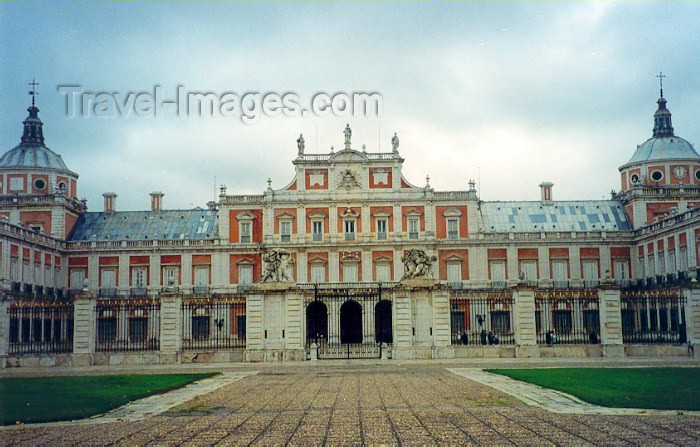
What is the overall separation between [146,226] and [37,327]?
16053 mm

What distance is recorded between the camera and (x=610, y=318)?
96.8ft

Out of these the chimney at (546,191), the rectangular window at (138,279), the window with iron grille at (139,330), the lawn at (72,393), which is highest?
the chimney at (546,191)

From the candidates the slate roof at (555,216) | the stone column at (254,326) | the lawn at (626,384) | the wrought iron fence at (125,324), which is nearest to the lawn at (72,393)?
the stone column at (254,326)

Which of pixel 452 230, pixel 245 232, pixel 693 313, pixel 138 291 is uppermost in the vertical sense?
pixel 245 232

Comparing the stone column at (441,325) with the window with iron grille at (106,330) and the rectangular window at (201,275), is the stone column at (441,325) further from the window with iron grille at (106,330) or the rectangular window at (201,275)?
the rectangular window at (201,275)

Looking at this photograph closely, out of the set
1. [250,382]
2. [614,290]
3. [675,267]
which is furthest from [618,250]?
[250,382]

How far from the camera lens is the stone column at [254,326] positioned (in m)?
29.1

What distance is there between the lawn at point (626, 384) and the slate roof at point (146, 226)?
4313 centimetres

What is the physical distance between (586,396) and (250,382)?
835cm

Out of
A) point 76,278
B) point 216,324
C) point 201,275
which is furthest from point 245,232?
point 216,324

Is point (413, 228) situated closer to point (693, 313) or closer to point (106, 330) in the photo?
point (106, 330)

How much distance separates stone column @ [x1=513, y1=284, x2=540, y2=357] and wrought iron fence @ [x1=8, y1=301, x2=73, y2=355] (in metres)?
16.6

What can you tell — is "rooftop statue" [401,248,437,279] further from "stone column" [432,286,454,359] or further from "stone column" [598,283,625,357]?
"stone column" [598,283,625,357]

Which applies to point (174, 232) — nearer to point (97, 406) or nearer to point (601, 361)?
point (601, 361)
